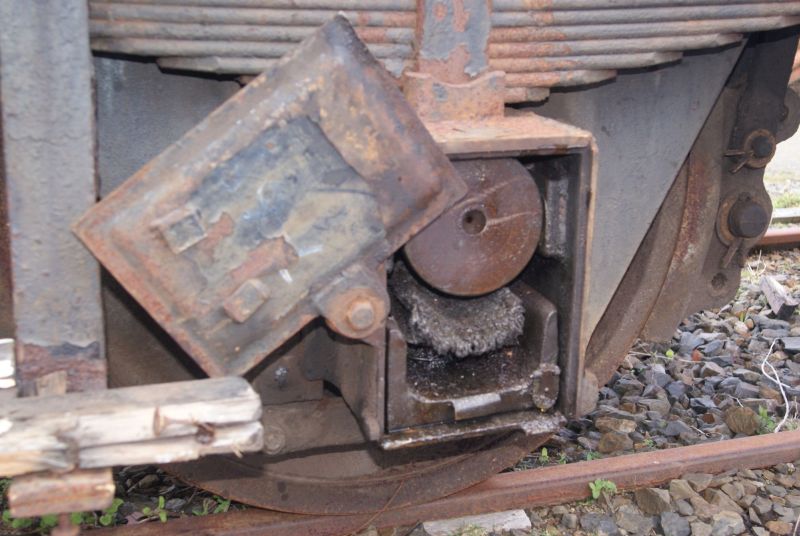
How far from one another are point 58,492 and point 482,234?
95cm

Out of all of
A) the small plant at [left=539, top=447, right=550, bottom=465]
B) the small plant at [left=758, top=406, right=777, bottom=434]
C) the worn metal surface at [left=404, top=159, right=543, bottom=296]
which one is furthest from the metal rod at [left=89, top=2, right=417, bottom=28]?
the small plant at [left=758, top=406, right=777, bottom=434]

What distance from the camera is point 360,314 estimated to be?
1644mm

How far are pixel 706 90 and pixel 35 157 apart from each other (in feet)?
5.82

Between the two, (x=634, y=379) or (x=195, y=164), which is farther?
(x=634, y=379)

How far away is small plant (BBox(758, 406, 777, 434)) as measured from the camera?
310 cm

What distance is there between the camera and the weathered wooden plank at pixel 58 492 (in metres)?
1.39

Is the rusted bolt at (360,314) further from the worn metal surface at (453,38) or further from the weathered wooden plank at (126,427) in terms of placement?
the worn metal surface at (453,38)

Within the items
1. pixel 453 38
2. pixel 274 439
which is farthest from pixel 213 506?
pixel 453 38

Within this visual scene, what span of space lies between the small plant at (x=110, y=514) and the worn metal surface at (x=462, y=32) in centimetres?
134

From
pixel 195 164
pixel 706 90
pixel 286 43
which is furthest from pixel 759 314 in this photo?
pixel 195 164

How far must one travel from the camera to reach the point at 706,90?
2.48 metres

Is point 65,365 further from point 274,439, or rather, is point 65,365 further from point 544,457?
point 544,457

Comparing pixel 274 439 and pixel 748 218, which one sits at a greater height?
pixel 748 218

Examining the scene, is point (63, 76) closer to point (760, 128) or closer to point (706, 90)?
point (706, 90)
